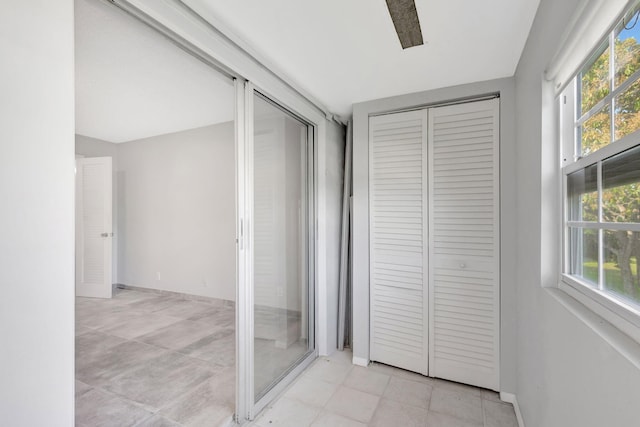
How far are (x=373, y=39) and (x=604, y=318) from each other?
64.7 inches

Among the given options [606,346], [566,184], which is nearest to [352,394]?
[606,346]

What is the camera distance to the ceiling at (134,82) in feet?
5.69

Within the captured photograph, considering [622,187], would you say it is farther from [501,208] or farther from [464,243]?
[464,243]

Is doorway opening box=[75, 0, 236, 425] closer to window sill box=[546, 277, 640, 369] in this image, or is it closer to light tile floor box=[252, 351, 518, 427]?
light tile floor box=[252, 351, 518, 427]

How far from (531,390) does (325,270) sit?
165 centimetres

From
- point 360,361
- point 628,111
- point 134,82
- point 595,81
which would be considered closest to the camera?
point 628,111

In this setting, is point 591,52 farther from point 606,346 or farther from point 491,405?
point 491,405

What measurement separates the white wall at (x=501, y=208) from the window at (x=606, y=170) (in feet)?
2.69

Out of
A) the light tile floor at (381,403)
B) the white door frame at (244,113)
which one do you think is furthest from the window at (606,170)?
the white door frame at (244,113)

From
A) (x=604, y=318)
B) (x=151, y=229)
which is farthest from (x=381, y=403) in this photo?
(x=151, y=229)

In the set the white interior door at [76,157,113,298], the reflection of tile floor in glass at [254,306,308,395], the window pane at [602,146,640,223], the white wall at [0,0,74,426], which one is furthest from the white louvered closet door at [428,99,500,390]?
the white interior door at [76,157,113,298]

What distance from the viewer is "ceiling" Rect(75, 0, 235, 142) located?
5.69ft

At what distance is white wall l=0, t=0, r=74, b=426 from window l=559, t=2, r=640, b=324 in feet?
5.41

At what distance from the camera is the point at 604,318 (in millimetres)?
901
